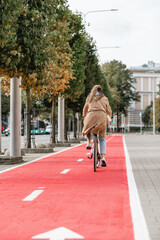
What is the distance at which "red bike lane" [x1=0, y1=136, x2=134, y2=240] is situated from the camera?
5320 millimetres

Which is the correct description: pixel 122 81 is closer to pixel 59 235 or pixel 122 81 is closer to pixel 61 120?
pixel 61 120

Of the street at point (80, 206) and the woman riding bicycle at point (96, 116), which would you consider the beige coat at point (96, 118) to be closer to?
the woman riding bicycle at point (96, 116)

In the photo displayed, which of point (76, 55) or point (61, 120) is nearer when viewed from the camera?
point (76, 55)

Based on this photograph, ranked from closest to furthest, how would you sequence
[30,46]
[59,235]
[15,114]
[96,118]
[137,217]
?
[59,235] → [137,217] → [96,118] → [30,46] → [15,114]

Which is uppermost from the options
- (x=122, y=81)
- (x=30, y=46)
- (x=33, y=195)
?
(x=122, y=81)

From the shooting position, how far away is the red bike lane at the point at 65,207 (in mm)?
5320

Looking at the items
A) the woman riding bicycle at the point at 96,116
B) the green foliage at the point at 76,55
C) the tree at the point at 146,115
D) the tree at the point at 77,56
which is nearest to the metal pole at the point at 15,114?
the woman riding bicycle at the point at 96,116

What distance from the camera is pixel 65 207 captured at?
6.95 metres

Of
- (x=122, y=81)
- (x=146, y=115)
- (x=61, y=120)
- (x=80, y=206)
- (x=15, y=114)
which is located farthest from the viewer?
(x=146, y=115)

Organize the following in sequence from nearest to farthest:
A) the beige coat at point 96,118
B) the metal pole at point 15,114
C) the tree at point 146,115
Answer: the beige coat at point 96,118, the metal pole at point 15,114, the tree at point 146,115

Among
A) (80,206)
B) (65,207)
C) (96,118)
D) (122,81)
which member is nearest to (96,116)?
(96,118)

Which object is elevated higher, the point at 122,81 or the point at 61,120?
the point at 122,81

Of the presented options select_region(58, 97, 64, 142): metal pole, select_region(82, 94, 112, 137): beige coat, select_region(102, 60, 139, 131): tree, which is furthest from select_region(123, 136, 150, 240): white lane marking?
select_region(102, 60, 139, 131): tree

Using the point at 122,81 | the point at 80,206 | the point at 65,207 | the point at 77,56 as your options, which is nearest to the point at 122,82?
the point at 122,81
